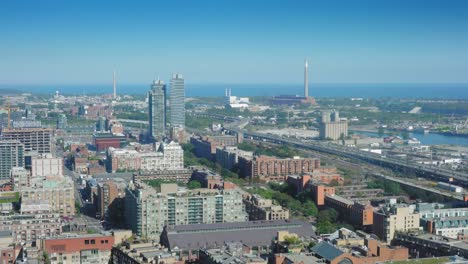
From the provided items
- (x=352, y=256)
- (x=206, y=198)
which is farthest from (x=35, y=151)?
(x=352, y=256)

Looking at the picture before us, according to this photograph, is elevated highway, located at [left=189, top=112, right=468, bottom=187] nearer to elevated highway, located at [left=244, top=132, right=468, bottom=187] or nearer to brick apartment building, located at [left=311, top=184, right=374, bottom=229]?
elevated highway, located at [left=244, top=132, right=468, bottom=187]

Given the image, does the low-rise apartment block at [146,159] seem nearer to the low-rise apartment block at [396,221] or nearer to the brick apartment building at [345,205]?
the brick apartment building at [345,205]

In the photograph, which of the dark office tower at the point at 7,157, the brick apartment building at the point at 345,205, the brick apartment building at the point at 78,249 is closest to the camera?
the brick apartment building at the point at 78,249

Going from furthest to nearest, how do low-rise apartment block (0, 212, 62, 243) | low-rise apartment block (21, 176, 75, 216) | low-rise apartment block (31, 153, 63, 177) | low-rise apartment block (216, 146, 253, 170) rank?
low-rise apartment block (216, 146, 253, 170)
low-rise apartment block (31, 153, 63, 177)
low-rise apartment block (21, 176, 75, 216)
low-rise apartment block (0, 212, 62, 243)

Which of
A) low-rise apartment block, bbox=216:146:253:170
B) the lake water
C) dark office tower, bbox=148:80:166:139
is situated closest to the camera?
low-rise apartment block, bbox=216:146:253:170

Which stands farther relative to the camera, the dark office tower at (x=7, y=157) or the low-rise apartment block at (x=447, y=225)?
the dark office tower at (x=7, y=157)

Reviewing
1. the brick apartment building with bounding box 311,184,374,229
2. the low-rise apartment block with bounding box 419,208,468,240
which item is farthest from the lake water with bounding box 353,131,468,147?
the low-rise apartment block with bounding box 419,208,468,240

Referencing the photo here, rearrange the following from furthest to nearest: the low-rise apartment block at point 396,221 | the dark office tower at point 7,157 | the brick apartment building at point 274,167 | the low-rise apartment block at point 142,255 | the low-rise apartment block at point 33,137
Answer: the low-rise apartment block at point 33,137 < the brick apartment building at point 274,167 < the dark office tower at point 7,157 < the low-rise apartment block at point 396,221 < the low-rise apartment block at point 142,255

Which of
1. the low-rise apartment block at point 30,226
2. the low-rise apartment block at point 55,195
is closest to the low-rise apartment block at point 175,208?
the low-rise apartment block at point 30,226

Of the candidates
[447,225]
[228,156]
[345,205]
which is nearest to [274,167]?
[228,156]
